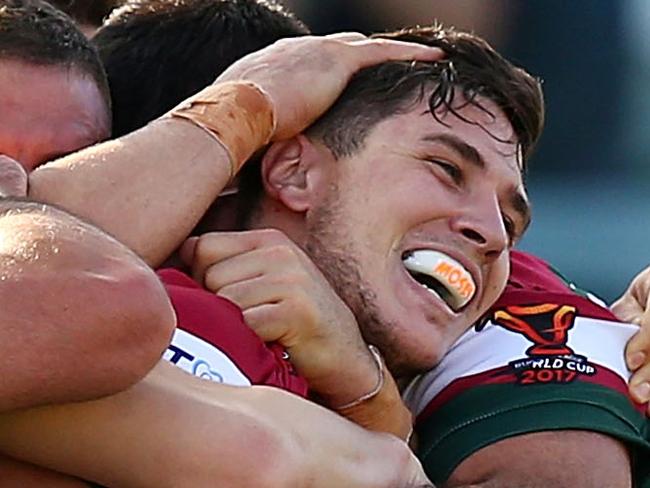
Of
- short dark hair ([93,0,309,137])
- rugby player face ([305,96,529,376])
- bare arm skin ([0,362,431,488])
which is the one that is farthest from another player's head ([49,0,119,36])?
bare arm skin ([0,362,431,488])

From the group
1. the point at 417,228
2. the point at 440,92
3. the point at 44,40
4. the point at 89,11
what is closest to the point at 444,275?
the point at 417,228

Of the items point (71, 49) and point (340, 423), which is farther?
point (71, 49)

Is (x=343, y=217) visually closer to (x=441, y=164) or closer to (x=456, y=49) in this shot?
(x=441, y=164)

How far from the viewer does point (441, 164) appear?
265cm

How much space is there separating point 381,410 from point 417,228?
320mm

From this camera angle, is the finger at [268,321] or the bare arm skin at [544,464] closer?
the finger at [268,321]

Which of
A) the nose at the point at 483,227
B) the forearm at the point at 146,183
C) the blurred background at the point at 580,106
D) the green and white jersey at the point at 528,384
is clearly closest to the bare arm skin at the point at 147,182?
the forearm at the point at 146,183

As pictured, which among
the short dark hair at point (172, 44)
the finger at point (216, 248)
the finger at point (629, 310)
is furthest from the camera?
the finger at point (629, 310)

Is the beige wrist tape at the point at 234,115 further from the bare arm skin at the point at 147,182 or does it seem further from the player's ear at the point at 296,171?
→ the player's ear at the point at 296,171

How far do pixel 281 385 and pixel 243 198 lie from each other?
1.77ft

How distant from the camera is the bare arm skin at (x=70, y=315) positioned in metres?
1.84

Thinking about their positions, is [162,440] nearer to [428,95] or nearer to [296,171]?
[296,171]

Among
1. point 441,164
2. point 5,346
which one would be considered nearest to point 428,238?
point 441,164

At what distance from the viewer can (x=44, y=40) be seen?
262 centimetres
